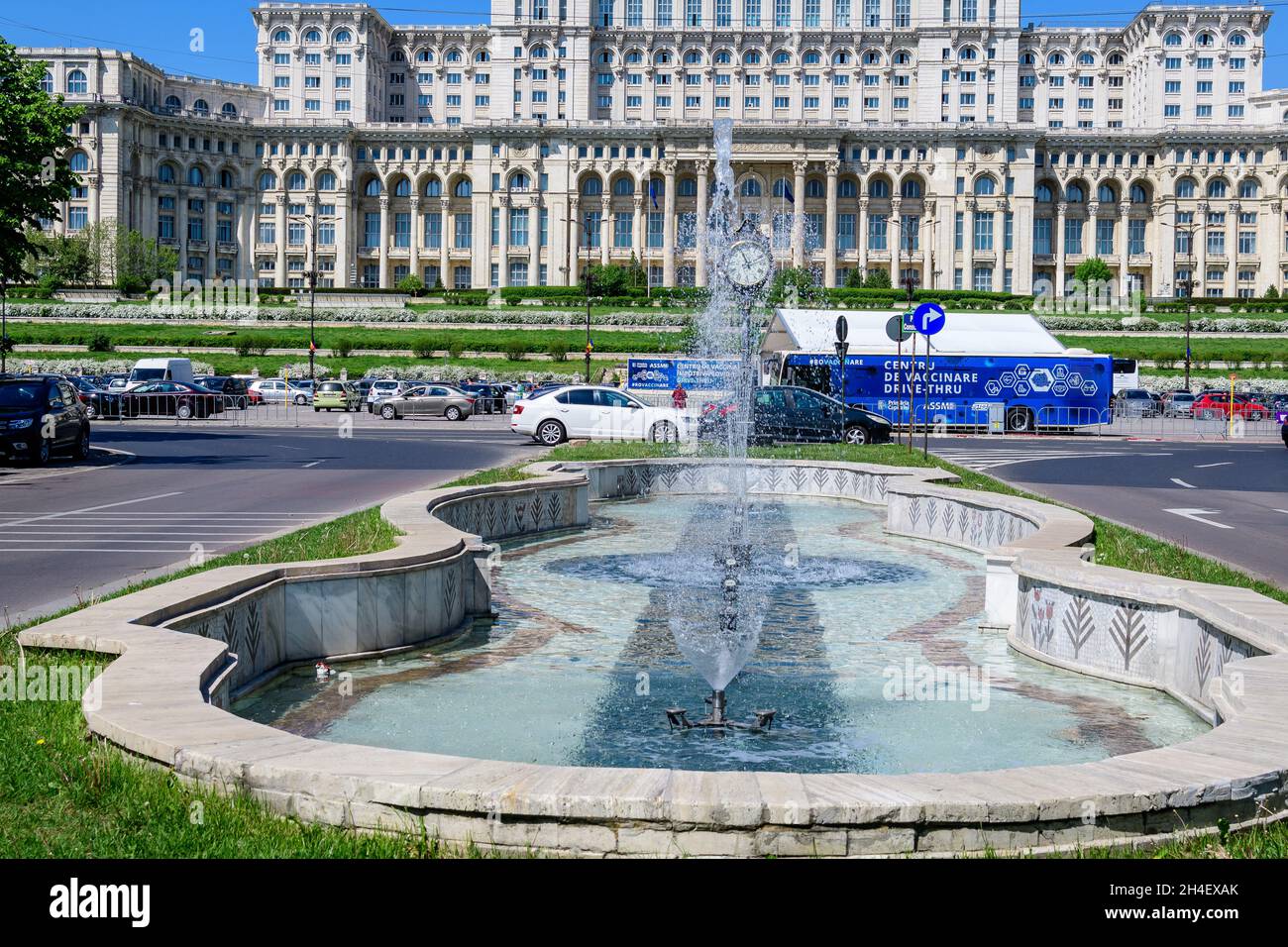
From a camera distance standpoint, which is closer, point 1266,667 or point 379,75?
point 1266,667

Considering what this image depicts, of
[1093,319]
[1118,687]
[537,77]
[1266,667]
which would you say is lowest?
[1118,687]

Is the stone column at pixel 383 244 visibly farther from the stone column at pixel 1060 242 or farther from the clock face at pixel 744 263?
the clock face at pixel 744 263

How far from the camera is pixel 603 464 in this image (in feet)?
65.7

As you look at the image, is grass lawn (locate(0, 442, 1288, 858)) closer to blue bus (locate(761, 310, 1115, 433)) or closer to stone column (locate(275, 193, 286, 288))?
blue bus (locate(761, 310, 1115, 433))

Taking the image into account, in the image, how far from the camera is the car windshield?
85.0 feet

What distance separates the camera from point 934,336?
4781 centimetres

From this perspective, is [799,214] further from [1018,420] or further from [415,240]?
[1018,420]

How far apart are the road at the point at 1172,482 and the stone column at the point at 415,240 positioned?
10442cm

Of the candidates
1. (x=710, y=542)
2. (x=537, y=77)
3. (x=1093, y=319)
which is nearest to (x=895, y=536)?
(x=710, y=542)

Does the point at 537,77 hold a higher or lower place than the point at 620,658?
higher
